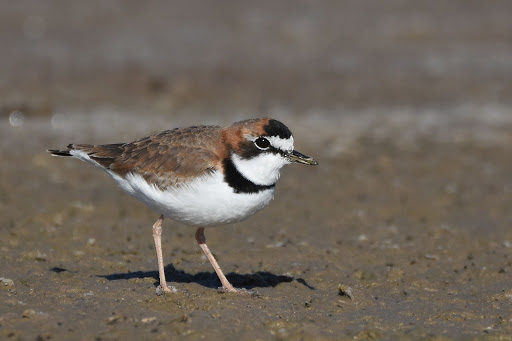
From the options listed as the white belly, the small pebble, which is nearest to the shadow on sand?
the small pebble

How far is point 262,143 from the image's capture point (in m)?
6.99

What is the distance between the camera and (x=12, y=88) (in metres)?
16.5

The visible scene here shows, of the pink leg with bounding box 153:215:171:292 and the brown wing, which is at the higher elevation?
the brown wing

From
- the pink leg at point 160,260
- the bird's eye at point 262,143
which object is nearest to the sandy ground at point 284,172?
the pink leg at point 160,260

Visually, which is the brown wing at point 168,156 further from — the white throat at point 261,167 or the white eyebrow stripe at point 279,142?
the white eyebrow stripe at point 279,142

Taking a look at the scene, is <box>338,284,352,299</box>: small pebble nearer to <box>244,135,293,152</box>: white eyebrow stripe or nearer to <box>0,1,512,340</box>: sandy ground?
<box>0,1,512,340</box>: sandy ground

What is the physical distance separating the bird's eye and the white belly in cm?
38

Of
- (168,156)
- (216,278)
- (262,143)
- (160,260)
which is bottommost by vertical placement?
(216,278)

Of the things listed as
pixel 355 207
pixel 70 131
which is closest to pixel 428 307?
pixel 355 207

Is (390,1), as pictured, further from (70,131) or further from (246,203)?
(246,203)

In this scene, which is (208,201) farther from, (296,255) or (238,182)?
(296,255)

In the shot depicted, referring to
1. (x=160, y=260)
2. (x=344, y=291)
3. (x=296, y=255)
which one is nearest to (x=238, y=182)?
(x=160, y=260)

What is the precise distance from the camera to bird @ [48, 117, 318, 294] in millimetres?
6832

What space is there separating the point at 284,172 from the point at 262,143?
524 cm
